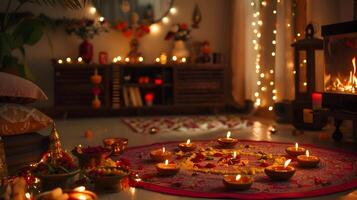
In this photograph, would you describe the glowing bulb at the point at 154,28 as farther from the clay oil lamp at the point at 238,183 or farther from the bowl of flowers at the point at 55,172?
the clay oil lamp at the point at 238,183

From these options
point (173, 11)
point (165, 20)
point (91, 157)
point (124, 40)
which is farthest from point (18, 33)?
point (91, 157)

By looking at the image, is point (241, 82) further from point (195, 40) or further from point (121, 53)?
point (121, 53)

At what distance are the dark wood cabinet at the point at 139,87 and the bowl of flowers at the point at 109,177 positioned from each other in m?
3.21

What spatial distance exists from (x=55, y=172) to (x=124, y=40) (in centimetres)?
389

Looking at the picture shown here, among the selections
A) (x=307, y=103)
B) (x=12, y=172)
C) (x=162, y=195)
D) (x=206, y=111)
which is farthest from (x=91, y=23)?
(x=162, y=195)

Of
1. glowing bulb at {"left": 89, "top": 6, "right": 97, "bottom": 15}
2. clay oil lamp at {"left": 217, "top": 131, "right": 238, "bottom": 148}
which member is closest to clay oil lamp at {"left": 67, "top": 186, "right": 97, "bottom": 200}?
clay oil lamp at {"left": 217, "top": 131, "right": 238, "bottom": 148}

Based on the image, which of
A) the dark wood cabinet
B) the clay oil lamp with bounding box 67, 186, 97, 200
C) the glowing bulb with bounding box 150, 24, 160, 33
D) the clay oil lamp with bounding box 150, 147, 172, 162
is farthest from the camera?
the glowing bulb with bounding box 150, 24, 160, 33

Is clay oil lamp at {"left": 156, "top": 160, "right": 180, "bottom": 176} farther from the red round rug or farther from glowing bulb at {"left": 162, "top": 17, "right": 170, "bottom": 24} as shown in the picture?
glowing bulb at {"left": 162, "top": 17, "right": 170, "bottom": 24}

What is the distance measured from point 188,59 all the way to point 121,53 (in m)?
0.90

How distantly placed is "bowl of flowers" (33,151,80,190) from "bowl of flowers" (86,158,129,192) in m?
0.10

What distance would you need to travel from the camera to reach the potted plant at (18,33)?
4418 mm

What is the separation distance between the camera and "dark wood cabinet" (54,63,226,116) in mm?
5406

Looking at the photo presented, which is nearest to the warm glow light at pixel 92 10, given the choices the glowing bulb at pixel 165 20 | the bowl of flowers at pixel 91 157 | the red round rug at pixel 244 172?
the glowing bulb at pixel 165 20

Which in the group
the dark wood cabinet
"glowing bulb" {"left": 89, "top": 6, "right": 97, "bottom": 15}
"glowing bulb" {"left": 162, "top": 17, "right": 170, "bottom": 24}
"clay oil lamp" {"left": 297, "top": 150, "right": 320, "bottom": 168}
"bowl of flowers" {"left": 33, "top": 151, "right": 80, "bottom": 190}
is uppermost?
"glowing bulb" {"left": 89, "top": 6, "right": 97, "bottom": 15}
